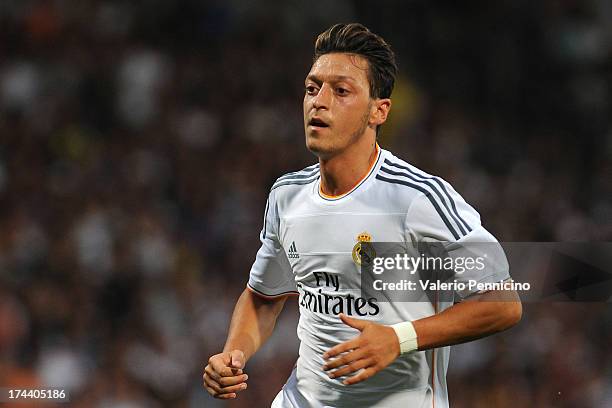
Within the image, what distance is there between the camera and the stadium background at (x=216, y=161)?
6391 millimetres

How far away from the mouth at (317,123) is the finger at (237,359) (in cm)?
88

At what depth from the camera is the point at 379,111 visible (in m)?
3.50

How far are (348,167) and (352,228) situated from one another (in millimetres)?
237

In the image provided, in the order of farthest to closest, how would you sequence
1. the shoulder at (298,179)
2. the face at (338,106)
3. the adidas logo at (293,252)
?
1. the shoulder at (298,179)
2. the adidas logo at (293,252)
3. the face at (338,106)

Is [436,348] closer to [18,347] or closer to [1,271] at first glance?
[18,347]

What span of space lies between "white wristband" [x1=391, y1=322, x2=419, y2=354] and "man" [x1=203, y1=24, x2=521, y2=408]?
5cm

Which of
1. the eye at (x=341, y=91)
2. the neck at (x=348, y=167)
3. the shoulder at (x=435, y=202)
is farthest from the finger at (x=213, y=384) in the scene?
the eye at (x=341, y=91)

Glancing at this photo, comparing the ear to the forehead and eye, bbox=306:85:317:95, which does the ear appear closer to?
the forehead

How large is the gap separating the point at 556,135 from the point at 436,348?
19.6 feet

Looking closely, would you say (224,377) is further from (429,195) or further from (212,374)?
(429,195)

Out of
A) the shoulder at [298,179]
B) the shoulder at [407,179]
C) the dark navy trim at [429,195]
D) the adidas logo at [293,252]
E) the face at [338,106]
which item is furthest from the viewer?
the shoulder at [298,179]

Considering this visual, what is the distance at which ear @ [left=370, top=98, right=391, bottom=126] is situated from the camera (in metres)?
3.48

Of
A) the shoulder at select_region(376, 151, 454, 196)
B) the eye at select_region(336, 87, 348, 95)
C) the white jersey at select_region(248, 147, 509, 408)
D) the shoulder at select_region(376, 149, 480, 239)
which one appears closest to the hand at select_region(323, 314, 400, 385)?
the white jersey at select_region(248, 147, 509, 408)

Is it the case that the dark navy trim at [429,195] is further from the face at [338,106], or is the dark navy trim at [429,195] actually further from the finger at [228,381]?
the finger at [228,381]
